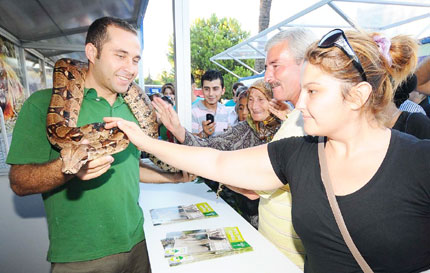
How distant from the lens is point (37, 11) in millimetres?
5207

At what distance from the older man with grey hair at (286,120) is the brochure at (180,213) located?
0.58 meters

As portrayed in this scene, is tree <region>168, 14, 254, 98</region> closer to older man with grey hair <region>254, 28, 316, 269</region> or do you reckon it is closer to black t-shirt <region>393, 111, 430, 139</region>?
older man with grey hair <region>254, 28, 316, 269</region>

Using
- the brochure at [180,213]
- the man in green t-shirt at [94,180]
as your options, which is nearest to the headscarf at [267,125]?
the brochure at [180,213]

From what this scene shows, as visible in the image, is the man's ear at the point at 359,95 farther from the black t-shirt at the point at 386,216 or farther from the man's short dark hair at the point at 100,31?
the man's short dark hair at the point at 100,31

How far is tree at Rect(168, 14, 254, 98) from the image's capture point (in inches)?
1356

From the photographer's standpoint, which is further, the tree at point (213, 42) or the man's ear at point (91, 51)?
the tree at point (213, 42)

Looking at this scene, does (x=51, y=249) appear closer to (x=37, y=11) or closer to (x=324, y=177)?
(x=324, y=177)

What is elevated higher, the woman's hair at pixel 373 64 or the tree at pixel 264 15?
the tree at pixel 264 15

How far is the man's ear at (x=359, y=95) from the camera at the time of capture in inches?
50.3

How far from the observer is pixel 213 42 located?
3625 centimetres

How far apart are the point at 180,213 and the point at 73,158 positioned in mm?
1240

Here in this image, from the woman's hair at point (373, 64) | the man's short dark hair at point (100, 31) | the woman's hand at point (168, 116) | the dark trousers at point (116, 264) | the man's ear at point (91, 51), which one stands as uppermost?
the man's short dark hair at point (100, 31)

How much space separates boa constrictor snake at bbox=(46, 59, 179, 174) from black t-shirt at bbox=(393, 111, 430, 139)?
87.4 inches

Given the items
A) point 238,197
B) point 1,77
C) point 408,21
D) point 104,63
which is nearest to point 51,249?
point 104,63
